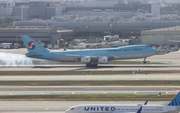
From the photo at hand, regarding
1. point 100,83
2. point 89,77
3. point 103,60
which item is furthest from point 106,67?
point 100,83

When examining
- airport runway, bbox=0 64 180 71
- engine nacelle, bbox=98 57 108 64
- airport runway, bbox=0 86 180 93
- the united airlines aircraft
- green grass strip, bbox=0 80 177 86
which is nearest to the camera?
the united airlines aircraft

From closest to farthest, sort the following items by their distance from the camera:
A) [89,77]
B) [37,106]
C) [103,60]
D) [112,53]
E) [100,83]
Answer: [37,106] < [100,83] < [89,77] < [103,60] < [112,53]

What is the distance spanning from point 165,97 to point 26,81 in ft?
93.4

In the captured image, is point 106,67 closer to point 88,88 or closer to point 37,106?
point 88,88

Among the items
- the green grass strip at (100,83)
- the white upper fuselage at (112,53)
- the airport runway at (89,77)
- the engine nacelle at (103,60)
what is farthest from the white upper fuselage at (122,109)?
the white upper fuselage at (112,53)

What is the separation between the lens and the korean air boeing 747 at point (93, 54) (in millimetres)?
123312

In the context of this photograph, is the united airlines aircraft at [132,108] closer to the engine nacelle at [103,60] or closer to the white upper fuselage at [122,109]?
the white upper fuselage at [122,109]

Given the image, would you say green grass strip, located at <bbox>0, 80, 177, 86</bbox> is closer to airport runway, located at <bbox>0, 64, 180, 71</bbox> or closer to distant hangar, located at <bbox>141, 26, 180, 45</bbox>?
airport runway, located at <bbox>0, 64, 180, 71</bbox>

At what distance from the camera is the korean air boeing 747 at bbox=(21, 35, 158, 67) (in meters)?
123

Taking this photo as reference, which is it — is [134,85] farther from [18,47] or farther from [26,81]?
[18,47]

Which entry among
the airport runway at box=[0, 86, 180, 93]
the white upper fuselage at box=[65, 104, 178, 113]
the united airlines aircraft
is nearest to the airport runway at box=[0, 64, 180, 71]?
the airport runway at box=[0, 86, 180, 93]

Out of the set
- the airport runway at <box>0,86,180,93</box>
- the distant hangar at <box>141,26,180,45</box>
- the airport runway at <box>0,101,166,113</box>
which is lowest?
the distant hangar at <box>141,26,180,45</box>

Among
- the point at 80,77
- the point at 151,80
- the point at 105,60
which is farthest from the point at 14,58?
the point at 151,80

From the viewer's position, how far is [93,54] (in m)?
125
